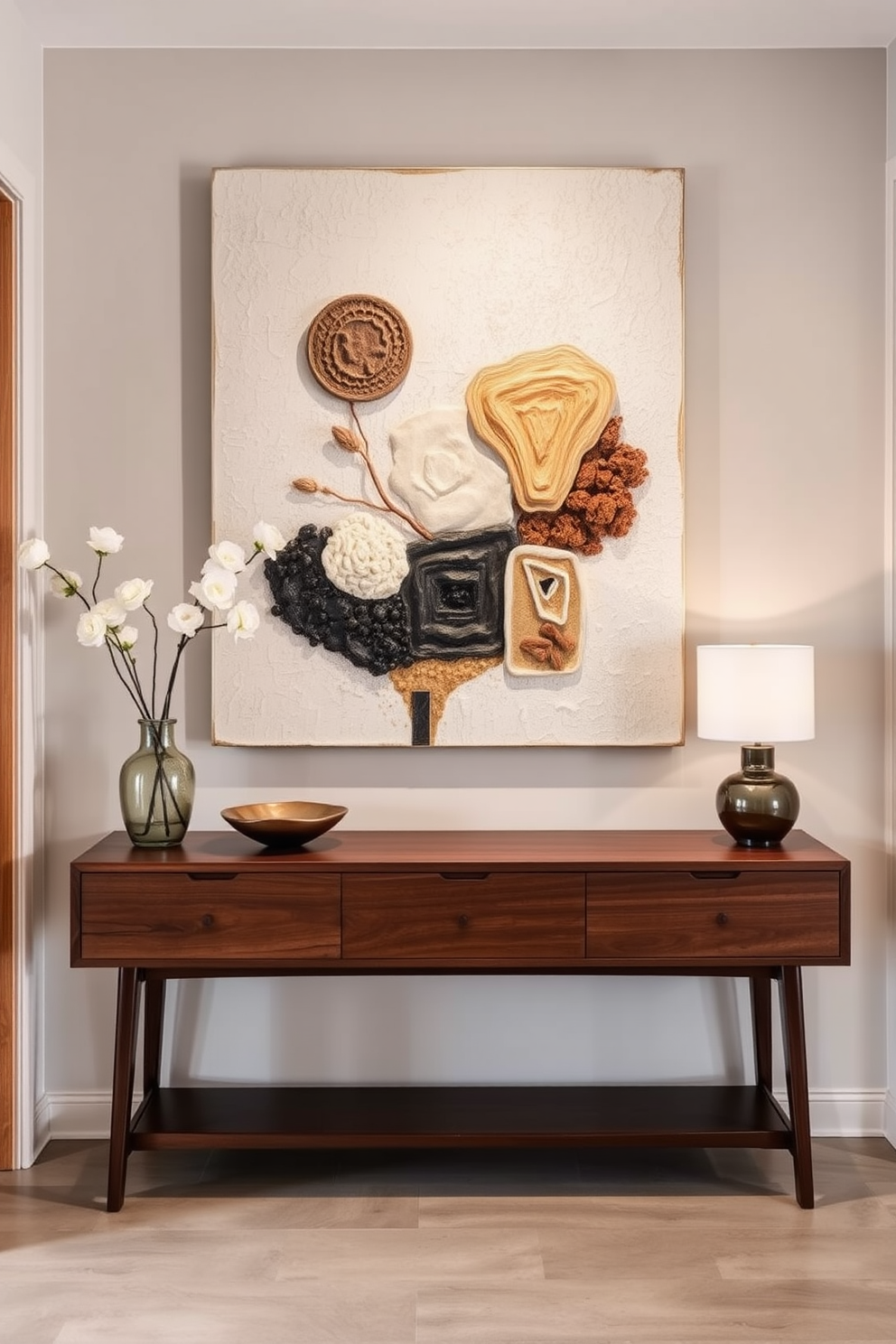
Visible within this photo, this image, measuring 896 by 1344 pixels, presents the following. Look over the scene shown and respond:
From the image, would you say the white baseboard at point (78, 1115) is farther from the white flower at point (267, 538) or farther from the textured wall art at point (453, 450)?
the white flower at point (267, 538)

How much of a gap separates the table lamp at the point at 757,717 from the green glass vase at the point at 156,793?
119 centimetres

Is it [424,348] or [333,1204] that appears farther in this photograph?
[424,348]

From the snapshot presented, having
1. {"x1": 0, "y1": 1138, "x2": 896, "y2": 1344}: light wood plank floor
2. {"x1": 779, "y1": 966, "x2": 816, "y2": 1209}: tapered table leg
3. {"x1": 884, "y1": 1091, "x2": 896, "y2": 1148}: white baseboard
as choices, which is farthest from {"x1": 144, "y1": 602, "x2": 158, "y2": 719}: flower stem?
{"x1": 884, "y1": 1091, "x2": 896, "y2": 1148}: white baseboard

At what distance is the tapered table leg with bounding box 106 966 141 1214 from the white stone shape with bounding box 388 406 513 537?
1276mm

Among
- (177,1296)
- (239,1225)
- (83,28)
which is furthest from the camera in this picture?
(83,28)

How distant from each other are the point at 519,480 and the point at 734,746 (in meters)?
0.87

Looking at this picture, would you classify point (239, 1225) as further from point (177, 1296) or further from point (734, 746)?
point (734, 746)

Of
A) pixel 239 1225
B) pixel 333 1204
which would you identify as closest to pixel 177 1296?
pixel 239 1225

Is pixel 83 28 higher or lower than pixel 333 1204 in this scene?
higher

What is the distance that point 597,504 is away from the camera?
2812 mm

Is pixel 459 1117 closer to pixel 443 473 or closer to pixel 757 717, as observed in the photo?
pixel 757 717

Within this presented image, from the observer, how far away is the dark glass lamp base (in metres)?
2.55

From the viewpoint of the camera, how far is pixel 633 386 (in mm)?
2826

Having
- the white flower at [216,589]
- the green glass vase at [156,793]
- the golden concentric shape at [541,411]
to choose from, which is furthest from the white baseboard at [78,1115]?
the golden concentric shape at [541,411]
